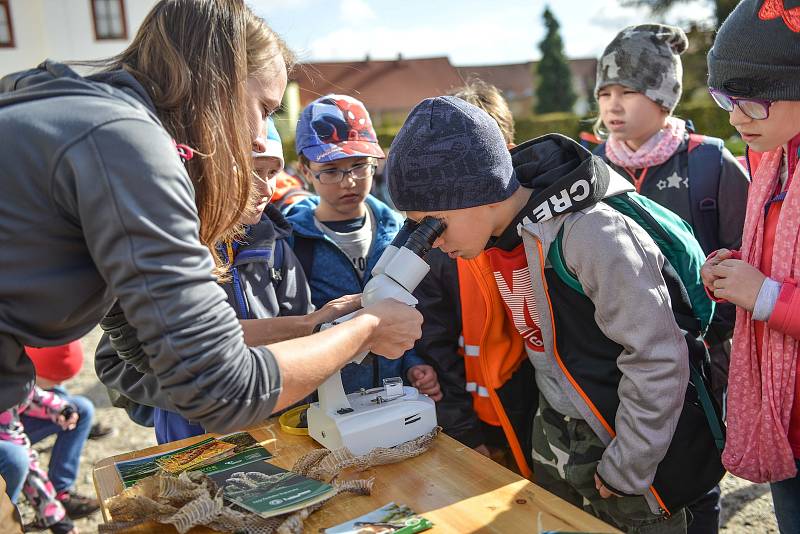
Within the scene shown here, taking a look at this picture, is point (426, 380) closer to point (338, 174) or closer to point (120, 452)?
point (338, 174)

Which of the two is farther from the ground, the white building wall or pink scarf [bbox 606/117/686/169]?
the white building wall

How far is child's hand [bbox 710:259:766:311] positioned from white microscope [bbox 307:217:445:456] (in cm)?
81

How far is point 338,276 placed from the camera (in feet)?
9.16

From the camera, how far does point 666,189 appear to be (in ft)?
9.72

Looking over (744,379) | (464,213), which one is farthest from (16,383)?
(744,379)

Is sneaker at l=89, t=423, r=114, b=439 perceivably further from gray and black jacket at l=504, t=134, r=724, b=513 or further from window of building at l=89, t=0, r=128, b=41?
window of building at l=89, t=0, r=128, b=41

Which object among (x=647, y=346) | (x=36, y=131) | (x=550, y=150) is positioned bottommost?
(x=647, y=346)

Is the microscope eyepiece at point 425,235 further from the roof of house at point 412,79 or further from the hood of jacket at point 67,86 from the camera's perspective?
the roof of house at point 412,79

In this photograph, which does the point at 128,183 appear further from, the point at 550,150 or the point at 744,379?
the point at 744,379

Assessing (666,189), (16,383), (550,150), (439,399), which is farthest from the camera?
(666,189)

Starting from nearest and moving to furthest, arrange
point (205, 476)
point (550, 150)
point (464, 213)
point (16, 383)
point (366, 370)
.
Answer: point (16, 383) < point (205, 476) < point (464, 213) < point (550, 150) < point (366, 370)

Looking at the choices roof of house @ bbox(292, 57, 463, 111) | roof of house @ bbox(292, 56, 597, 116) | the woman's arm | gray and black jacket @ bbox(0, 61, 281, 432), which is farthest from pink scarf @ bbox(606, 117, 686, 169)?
roof of house @ bbox(292, 57, 463, 111)

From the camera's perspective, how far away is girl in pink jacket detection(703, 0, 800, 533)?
178cm

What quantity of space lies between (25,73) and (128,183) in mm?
435
